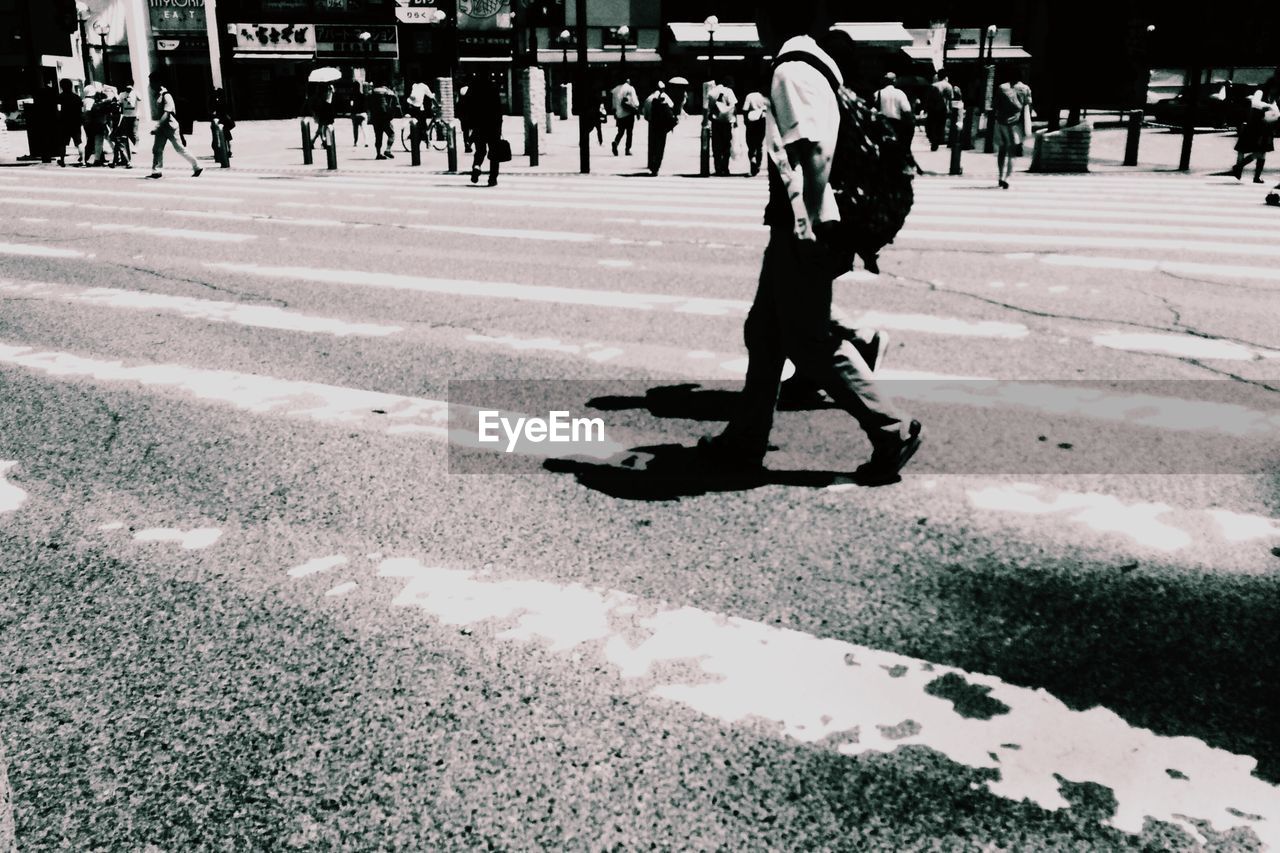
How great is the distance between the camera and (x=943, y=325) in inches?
291

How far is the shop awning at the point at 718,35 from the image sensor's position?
5681cm

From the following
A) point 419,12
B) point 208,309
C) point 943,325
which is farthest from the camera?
point 419,12

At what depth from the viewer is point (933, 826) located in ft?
7.81

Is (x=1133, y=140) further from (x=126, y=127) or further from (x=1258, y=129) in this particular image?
(x=126, y=127)

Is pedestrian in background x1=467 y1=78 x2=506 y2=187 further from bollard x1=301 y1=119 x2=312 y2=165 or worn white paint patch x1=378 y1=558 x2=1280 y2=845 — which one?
worn white paint patch x1=378 y1=558 x2=1280 y2=845

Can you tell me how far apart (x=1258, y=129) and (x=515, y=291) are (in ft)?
44.9

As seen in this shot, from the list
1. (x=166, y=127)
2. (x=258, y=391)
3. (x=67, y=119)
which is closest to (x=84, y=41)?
(x=67, y=119)

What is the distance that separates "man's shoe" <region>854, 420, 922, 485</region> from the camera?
14.4 ft

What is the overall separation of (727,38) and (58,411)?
184ft

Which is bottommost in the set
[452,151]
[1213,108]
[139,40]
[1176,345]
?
[1176,345]

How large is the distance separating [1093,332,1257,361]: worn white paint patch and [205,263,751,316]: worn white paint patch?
236cm

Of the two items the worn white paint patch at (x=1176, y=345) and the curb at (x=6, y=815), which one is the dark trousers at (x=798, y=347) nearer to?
the curb at (x=6, y=815)

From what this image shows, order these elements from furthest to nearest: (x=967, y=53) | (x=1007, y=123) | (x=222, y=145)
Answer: (x=967, y=53) → (x=222, y=145) → (x=1007, y=123)

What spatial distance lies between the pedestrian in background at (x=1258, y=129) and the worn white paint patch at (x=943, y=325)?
1203 centimetres
